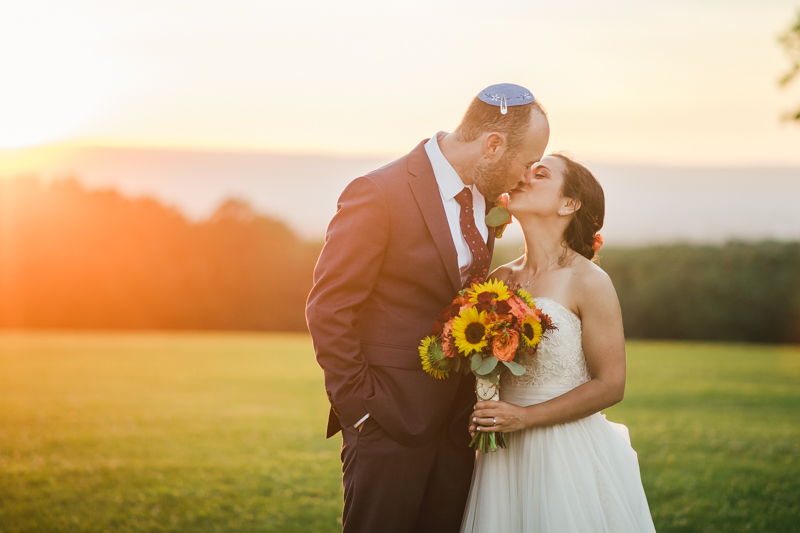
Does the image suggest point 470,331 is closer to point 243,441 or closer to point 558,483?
point 558,483

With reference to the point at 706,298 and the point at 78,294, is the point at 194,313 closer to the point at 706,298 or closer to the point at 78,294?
the point at 78,294

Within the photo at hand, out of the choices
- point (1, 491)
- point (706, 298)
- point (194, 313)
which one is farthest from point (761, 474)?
point (194, 313)

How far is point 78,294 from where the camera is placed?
88.7 ft

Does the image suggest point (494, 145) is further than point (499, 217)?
No

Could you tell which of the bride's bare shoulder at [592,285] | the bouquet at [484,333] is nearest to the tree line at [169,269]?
the bride's bare shoulder at [592,285]

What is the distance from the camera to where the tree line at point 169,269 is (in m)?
24.7

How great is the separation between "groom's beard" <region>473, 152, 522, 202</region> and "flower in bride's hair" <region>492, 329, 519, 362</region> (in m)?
0.82

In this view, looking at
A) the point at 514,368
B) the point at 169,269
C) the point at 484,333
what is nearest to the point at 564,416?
the point at 514,368

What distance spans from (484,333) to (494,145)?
994 mm

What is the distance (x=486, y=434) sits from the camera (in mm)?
3521

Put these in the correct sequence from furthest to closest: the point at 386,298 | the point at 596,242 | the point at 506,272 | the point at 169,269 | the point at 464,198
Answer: the point at 169,269, the point at 506,272, the point at 596,242, the point at 464,198, the point at 386,298

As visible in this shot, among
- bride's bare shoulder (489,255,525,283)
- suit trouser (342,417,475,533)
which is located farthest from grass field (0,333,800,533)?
bride's bare shoulder (489,255,525,283)

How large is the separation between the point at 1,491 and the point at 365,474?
196 inches

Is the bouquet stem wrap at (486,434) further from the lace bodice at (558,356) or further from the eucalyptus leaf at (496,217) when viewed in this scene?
the eucalyptus leaf at (496,217)
